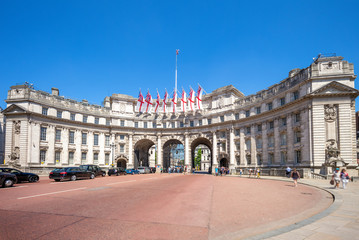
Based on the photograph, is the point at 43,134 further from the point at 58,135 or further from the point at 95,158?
the point at 95,158

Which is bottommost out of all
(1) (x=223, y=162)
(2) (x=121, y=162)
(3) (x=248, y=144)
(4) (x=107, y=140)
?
(2) (x=121, y=162)

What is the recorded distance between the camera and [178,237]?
20.0 feet

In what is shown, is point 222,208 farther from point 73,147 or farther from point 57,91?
point 57,91

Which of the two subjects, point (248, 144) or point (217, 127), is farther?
point (217, 127)

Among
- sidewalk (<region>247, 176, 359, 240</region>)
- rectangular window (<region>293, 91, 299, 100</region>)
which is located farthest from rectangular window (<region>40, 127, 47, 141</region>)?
sidewalk (<region>247, 176, 359, 240</region>)

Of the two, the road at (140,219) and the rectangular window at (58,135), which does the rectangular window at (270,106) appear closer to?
the road at (140,219)

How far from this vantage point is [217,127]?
169 feet

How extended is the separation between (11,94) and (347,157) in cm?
5328

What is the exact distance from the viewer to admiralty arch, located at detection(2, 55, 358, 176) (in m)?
32.0

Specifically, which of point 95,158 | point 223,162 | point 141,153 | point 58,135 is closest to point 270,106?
point 223,162

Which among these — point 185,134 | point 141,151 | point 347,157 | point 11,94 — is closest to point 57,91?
point 11,94

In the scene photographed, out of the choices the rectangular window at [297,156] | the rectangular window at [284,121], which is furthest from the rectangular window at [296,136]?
the rectangular window at [284,121]

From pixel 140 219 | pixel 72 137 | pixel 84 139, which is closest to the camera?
pixel 140 219

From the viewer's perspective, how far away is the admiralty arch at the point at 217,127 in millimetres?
31953
